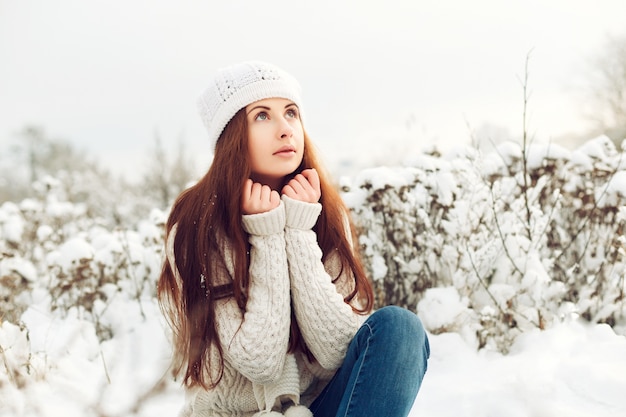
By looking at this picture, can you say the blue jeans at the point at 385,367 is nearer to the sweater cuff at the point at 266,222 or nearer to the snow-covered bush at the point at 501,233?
the sweater cuff at the point at 266,222

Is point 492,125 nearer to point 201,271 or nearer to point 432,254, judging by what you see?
point 432,254

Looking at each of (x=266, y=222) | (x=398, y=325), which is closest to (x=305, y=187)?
(x=266, y=222)

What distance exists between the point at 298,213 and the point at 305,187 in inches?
4.4

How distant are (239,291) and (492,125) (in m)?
17.9

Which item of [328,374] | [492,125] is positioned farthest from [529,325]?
[492,125]

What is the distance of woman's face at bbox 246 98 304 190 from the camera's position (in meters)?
1.83

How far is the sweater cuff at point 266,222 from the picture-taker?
1704mm

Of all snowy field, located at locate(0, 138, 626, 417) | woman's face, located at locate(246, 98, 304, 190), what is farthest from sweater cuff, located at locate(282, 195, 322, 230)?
snowy field, located at locate(0, 138, 626, 417)

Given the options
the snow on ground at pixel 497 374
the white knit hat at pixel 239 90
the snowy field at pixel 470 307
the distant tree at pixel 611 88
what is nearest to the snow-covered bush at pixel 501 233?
the snowy field at pixel 470 307

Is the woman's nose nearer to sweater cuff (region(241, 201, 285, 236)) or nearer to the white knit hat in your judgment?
the white knit hat

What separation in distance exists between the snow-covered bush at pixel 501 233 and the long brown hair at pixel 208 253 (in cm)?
127

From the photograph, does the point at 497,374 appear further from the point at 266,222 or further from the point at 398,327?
the point at 266,222

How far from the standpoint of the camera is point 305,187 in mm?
1844

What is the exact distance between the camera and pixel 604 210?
3.07 m
